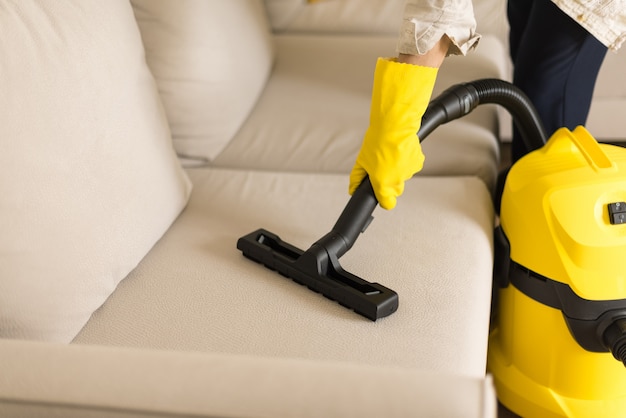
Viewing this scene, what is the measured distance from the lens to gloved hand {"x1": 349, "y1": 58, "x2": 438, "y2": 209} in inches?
53.0


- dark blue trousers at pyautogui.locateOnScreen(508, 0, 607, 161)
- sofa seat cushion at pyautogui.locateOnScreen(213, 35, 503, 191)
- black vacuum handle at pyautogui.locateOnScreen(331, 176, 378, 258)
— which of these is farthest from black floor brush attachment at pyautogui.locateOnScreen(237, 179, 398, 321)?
dark blue trousers at pyautogui.locateOnScreen(508, 0, 607, 161)

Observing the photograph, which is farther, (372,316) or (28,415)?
(372,316)

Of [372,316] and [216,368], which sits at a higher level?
[216,368]

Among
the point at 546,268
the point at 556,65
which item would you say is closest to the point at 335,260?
the point at 546,268

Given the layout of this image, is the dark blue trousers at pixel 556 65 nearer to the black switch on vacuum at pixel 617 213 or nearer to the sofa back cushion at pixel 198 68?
the black switch on vacuum at pixel 617 213

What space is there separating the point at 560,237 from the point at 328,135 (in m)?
0.64

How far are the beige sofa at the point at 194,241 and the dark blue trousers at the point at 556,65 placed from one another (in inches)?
5.6

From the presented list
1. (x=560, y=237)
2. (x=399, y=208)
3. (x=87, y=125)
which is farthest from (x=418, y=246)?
(x=87, y=125)

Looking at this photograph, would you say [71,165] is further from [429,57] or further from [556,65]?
[556,65]

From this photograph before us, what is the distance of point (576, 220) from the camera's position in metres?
1.36

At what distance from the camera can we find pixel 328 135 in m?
1.83

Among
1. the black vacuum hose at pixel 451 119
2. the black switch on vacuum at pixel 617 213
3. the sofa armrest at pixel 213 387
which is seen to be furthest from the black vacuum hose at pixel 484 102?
the sofa armrest at pixel 213 387

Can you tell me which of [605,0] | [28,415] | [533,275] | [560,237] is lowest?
[533,275]

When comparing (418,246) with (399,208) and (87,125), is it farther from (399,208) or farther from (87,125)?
(87,125)
